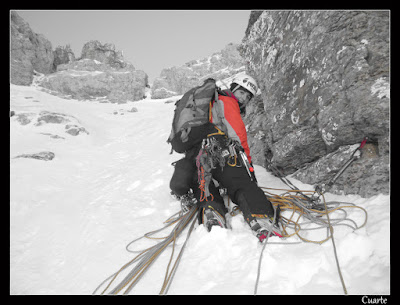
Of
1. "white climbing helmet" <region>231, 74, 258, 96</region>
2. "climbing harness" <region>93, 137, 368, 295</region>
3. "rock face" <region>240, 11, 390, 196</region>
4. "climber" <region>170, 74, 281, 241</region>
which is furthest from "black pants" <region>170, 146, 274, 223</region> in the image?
"white climbing helmet" <region>231, 74, 258, 96</region>

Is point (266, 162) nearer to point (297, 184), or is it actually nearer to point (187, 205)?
point (297, 184)

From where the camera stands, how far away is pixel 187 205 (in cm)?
327

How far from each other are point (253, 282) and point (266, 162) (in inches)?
119

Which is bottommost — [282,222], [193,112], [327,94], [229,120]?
[282,222]

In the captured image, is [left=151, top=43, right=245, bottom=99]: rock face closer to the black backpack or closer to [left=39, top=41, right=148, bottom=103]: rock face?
[left=39, top=41, right=148, bottom=103]: rock face

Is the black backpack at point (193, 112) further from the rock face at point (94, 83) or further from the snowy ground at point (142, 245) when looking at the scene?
the rock face at point (94, 83)

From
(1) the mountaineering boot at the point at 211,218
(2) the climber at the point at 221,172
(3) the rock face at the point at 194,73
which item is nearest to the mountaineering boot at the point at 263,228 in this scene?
(2) the climber at the point at 221,172

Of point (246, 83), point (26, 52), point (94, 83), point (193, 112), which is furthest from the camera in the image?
point (26, 52)

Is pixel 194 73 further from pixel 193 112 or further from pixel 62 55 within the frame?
pixel 193 112

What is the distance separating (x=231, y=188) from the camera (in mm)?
2877

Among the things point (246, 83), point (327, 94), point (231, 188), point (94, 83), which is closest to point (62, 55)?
point (94, 83)

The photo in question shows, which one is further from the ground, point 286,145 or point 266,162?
point 286,145

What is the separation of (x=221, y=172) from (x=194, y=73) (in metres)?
63.8

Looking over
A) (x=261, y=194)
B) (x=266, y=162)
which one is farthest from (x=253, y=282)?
(x=266, y=162)
